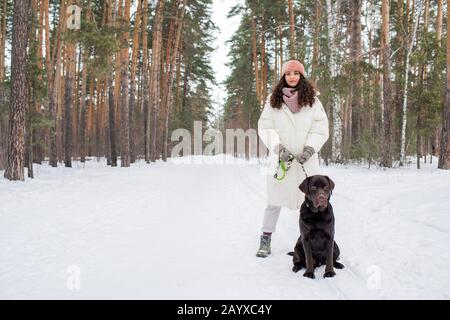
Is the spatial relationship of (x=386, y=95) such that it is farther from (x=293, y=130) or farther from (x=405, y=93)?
(x=293, y=130)

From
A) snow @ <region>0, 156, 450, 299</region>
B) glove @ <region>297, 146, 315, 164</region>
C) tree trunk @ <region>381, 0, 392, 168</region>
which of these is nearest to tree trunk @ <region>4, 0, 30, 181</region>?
snow @ <region>0, 156, 450, 299</region>

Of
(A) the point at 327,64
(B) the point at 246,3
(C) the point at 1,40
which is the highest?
(B) the point at 246,3

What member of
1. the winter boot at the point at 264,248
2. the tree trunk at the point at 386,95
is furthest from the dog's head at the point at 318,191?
the tree trunk at the point at 386,95

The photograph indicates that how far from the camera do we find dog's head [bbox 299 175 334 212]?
330cm

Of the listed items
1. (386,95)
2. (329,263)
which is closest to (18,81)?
(329,263)

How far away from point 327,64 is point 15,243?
560 inches

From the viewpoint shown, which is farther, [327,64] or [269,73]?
[269,73]

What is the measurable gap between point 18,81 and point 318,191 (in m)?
9.96

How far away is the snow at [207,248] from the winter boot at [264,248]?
3.6 inches

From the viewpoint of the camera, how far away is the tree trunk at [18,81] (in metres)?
10.1
